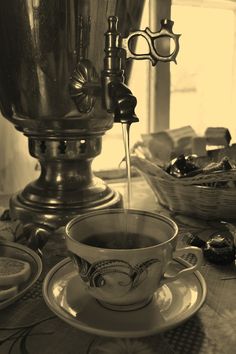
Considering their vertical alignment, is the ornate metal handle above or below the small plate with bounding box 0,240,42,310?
above

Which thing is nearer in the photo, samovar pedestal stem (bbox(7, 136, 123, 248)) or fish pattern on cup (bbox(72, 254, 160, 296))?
fish pattern on cup (bbox(72, 254, 160, 296))

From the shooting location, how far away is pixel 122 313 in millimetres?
385

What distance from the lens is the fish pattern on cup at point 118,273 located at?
1.23 ft

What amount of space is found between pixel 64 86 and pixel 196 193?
25cm

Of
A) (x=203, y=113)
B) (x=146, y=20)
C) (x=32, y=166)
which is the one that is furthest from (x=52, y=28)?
(x=203, y=113)

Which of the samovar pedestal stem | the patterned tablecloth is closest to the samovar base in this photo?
the samovar pedestal stem

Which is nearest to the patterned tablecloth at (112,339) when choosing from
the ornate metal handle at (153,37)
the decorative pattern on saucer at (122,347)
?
the decorative pattern on saucer at (122,347)

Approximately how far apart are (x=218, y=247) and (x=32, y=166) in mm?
552

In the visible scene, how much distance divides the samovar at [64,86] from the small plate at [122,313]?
0.49ft

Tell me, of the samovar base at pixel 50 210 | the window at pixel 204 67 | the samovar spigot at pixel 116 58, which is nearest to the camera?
the samovar spigot at pixel 116 58

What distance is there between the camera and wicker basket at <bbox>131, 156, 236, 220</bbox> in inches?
24.8

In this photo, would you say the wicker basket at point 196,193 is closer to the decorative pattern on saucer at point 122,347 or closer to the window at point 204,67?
the decorative pattern on saucer at point 122,347

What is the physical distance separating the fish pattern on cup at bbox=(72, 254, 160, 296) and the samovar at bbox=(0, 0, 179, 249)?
0.17m

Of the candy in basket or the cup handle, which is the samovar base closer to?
the candy in basket
